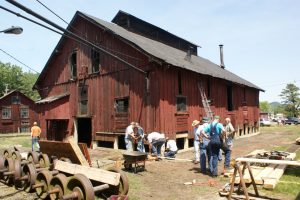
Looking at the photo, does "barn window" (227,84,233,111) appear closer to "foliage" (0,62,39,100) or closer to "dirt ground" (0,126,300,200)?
"dirt ground" (0,126,300,200)

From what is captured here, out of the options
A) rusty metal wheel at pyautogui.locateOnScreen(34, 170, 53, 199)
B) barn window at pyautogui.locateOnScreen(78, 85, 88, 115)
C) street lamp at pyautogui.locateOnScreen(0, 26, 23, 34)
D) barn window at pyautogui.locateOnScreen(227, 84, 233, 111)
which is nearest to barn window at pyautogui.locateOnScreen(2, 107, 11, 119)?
barn window at pyautogui.locateOnScreen(78, 85, 88, 115)

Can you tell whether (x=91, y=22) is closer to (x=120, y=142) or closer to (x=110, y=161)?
(x=120, y=142)

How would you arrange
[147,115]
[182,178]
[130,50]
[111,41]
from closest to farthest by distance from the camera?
[182,178] → [147,115] → [130,50] → [111,41]

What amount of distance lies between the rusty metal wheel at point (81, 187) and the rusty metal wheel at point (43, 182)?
1.20 meters

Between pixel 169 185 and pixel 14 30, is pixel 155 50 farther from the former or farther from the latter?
pixel 169 185

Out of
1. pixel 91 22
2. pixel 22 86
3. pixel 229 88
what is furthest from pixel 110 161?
pixel 22 86

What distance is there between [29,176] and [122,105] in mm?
9835

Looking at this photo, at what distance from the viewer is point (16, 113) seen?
44.4 metres

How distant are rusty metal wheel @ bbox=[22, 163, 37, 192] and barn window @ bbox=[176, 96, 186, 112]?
34.0ft

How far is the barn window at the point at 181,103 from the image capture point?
18281 mm

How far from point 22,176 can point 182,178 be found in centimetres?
526

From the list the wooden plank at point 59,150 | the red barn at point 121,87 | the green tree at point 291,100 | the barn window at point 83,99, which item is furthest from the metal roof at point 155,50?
the green tree at point 291,100

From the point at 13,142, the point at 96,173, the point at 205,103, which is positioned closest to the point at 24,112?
the point at 13,142

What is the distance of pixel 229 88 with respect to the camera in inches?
1033
